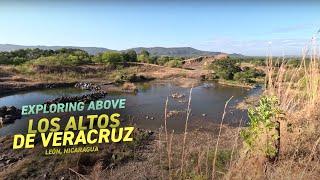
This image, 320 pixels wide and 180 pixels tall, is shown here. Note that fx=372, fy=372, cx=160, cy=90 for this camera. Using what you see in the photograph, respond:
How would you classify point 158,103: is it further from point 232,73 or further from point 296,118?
point 296,118

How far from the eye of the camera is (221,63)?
39406 millimetres

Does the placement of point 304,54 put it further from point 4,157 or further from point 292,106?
point 4,157

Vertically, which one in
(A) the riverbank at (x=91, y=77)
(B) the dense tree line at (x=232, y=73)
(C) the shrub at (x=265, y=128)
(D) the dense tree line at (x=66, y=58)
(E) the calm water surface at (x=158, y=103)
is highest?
(C) the shrub at (x=265, y=128)

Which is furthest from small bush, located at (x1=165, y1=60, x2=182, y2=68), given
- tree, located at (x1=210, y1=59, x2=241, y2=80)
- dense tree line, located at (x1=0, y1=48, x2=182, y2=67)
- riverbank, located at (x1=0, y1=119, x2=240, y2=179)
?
riverbank, located at (x1=0, y1=119, x2=240, y2=179)

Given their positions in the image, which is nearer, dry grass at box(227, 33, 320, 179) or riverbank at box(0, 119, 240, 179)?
dry grass at box(227, 33, 320, 179)

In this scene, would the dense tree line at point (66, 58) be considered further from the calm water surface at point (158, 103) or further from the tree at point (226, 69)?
the calm water surface at point (158, 103)

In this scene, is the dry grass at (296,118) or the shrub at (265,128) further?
the shrub at (265,128)

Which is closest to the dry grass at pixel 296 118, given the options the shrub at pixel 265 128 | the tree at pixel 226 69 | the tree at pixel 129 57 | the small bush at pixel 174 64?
the shrub at pixel 265 128

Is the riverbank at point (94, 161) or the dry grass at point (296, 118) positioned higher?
the dry grass at point (296, 118)

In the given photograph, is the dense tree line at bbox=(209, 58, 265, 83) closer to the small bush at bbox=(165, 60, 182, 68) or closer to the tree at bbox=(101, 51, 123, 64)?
the small bush at bbox=(165, 60, 182, 68)

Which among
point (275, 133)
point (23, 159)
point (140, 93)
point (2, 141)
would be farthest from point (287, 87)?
point (140, 93)

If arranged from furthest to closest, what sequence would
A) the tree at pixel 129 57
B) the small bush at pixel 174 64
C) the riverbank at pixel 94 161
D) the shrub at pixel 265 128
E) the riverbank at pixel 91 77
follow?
the tree at pixel 129 57 < the small bush at pixel 174 64 < the riverbank at pixel 91 77 < the riverbank at pixel 94 161 < the shrub at pixel 265 128

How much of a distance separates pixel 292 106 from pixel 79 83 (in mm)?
27627

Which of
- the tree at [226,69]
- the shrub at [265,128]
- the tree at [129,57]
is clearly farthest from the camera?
the tree at [129,57]
